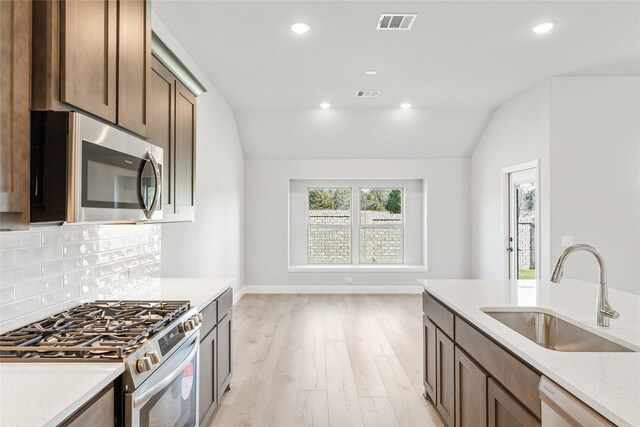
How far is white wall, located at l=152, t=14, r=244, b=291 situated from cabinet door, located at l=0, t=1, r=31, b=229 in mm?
2108

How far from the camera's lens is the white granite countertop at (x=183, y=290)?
2.41 m

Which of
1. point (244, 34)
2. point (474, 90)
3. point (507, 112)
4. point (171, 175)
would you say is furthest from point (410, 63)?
point (171, 175)

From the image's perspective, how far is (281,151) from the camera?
6906 millimetres

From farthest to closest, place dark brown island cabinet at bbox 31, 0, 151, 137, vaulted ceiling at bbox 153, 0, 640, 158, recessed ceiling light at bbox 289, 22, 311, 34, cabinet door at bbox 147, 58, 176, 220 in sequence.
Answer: recessed ceiling light at bbox 289, 22, 311, 34 < vaulted ceiling at bbox 153, 0, 640, 158 < cabinet door at bbox 147, 58, 176, 220 < dark brown island cabinet at bbox 31, 0, 151, 137

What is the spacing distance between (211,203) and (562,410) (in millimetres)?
4210

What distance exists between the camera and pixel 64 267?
6.33ft

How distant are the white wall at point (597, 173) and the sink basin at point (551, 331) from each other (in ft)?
9.82

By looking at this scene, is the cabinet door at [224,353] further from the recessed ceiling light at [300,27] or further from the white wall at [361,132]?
the white wall at [361,132]

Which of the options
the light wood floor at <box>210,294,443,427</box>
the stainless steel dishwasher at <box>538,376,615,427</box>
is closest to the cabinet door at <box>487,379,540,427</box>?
the stainless steel dishwasher at <box>538,376,615,427</box>

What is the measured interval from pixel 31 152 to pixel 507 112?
230 inches

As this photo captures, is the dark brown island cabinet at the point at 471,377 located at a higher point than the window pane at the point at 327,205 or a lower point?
lower

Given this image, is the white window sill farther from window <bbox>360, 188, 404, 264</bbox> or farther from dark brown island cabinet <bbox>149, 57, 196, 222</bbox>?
dark brown island cabinet <bbox>149, 57, 196, 222</bbox>

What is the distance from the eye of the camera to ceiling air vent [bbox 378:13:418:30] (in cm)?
321

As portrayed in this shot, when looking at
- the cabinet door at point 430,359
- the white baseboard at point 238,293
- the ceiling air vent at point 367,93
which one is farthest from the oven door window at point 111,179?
the white baseboard at point 238,293
